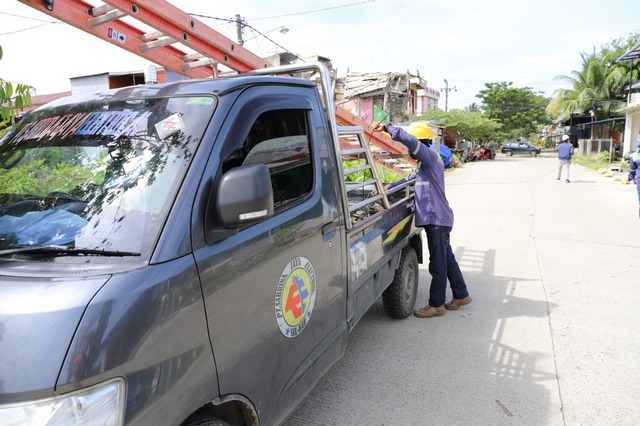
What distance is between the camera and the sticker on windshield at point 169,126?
198cm

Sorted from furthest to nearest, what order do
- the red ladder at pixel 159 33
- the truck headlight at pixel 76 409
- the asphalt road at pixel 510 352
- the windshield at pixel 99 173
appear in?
the red ladder at pixel 159 33 → the asphalt road at pixel 510 352 → the windshield at pixel 99 173 → the truck headlight at pixel 76 409

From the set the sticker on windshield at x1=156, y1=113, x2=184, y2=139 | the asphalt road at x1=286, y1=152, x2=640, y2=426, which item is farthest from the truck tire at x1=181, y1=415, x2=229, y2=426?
the asphalt road at x1=286, y1=152, x2=640, y2=426

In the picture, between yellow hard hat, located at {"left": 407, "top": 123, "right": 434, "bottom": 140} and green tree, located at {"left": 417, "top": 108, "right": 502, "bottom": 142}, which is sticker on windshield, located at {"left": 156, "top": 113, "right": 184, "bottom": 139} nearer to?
yellow hard hat, located at {"left": 407, "top": 123, "right": 434, "bottom": 140}

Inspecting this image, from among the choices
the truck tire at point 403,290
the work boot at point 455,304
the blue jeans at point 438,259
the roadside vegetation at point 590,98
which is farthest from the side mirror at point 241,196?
the roadside vegetation at point 590,98

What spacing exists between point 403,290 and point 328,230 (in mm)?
2071

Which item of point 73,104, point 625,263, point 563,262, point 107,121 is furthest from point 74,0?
point 625,263

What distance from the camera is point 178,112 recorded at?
2051 mm

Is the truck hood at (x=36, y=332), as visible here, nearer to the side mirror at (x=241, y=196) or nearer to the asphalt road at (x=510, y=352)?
the side mirror at (x=241, y=196)

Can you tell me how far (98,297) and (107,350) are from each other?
6.3 inches

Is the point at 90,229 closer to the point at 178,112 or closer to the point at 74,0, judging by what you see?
the point at 178,112

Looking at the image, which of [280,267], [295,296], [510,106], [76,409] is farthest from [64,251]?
[510,106]

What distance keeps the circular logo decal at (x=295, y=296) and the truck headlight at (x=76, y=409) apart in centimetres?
90

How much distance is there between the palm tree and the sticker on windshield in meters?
39.4

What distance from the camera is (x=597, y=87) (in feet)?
120
